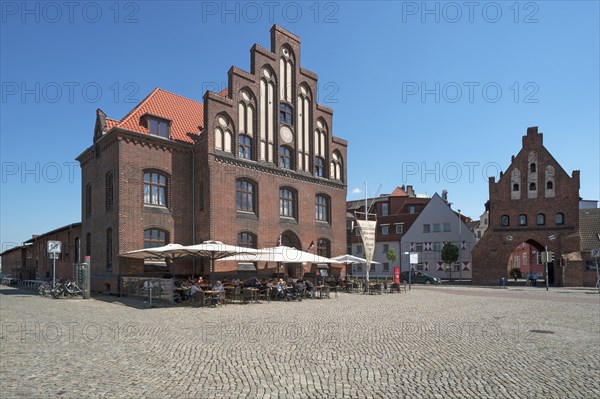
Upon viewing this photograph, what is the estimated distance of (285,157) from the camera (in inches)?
1321

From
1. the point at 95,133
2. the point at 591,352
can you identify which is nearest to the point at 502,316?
the point at 591,352

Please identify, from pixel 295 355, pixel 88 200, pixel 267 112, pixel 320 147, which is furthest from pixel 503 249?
pixel 295 355

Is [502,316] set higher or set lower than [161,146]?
lower

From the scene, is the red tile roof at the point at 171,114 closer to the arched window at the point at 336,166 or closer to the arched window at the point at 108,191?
the arched window at the point at 108,191

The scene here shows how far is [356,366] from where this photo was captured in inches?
348

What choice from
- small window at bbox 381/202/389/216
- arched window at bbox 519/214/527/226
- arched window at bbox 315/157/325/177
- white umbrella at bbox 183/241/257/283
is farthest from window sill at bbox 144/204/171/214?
small window at bbox 381/202/389/216

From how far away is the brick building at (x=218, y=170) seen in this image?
2611 cm

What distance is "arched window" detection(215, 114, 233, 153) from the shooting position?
28.8 m

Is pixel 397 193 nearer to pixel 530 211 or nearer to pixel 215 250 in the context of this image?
pixel 530 211

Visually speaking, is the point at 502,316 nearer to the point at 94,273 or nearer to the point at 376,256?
the point at 94,273

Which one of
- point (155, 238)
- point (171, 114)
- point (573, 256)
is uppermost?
point (171, 114)

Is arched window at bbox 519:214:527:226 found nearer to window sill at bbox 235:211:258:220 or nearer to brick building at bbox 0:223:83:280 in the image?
window sill at bbox 235:211:258:220

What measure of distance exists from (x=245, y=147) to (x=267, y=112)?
3.25m

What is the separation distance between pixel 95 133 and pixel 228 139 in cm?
814
